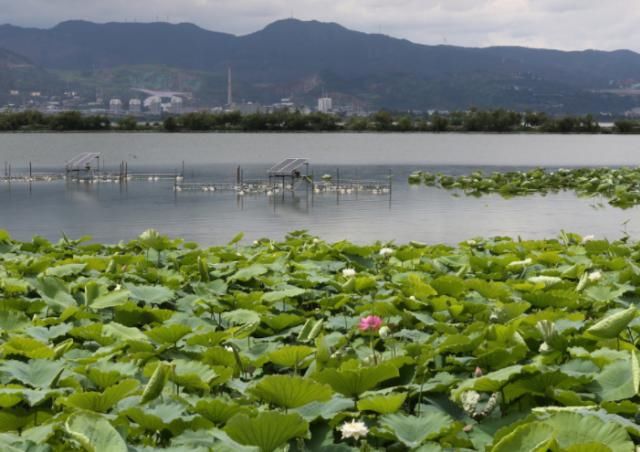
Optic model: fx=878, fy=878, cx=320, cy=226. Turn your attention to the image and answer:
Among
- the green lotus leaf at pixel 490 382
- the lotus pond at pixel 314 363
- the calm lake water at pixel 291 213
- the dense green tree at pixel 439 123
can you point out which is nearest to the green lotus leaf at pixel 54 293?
the lotus pond at pixel 314 363

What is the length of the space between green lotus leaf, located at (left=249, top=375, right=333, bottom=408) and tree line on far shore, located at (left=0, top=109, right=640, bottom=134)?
112m

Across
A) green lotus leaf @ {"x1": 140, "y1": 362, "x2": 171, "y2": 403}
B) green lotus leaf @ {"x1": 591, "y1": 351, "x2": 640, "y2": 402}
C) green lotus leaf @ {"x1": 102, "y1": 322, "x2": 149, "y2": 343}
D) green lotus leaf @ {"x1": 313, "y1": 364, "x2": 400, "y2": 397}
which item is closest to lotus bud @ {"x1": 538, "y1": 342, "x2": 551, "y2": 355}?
green lotus leaf @ {"x1": 591, "y1": 351, "x2": 640, "y2": 402}

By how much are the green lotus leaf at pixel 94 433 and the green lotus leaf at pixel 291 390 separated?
55cm

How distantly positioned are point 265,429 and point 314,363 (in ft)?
3.70

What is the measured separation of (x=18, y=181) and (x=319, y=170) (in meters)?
17.3

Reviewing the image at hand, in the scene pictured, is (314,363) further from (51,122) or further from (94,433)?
(51,122)

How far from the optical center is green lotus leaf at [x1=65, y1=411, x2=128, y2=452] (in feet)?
8.53

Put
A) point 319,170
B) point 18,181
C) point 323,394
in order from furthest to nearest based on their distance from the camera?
point 319,170 < point 18,181 < point 323,394

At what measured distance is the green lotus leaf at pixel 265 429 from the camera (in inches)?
106

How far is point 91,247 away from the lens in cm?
889

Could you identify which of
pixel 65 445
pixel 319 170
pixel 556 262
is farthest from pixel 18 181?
pixel 65 445

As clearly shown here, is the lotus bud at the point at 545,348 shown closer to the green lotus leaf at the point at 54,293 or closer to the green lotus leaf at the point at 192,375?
the green lotus leaf at the point at 192,375

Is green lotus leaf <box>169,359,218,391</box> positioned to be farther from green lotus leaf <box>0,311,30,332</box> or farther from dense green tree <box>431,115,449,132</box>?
dense green tree <box>431,115,449,132</box>

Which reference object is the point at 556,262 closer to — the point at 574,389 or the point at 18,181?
the point at 574,389
